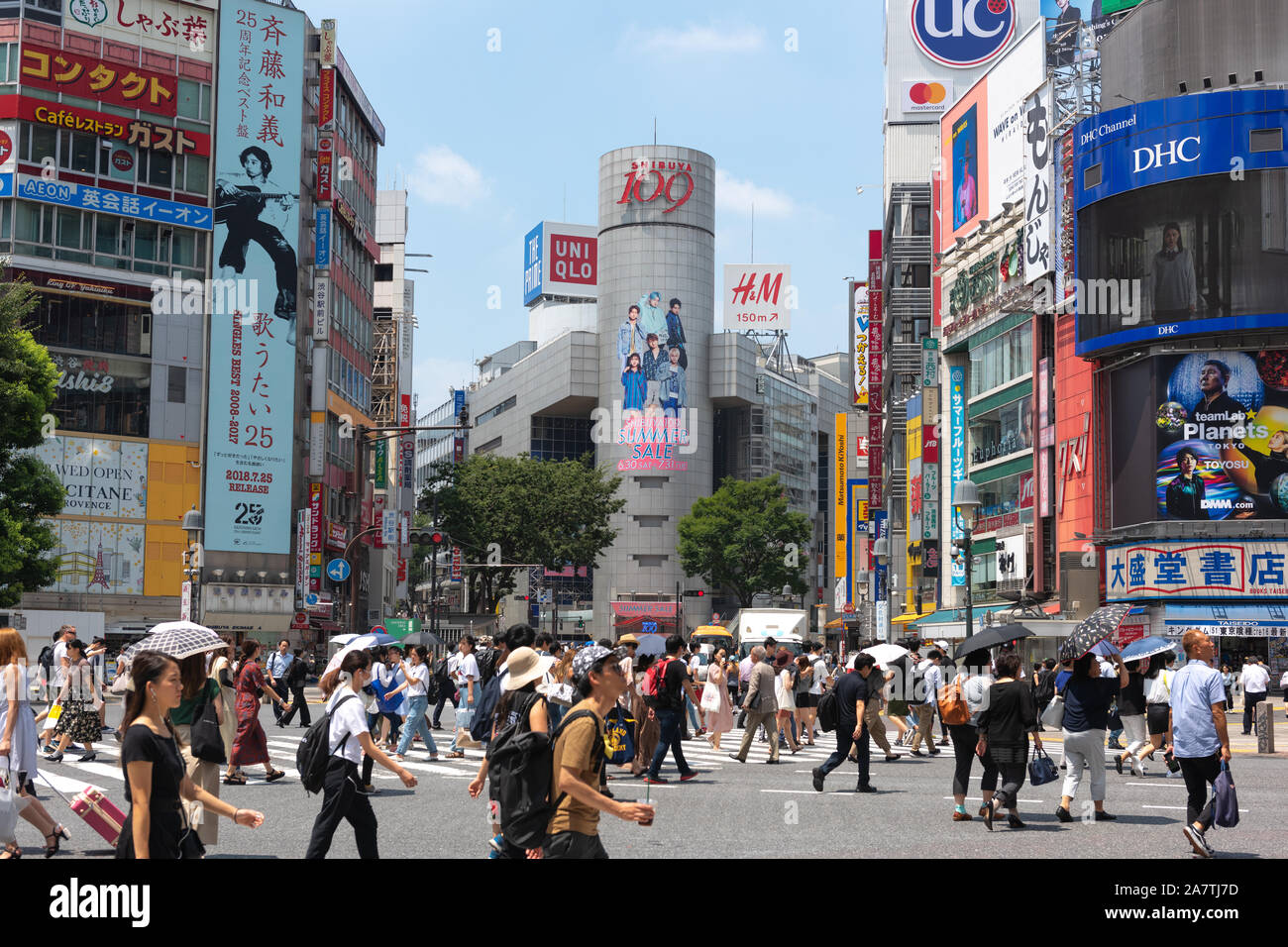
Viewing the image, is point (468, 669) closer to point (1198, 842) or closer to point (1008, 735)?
point (1008, 735)

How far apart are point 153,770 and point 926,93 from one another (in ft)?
299

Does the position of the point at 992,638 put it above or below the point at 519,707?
above

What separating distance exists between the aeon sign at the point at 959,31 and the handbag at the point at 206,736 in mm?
85837

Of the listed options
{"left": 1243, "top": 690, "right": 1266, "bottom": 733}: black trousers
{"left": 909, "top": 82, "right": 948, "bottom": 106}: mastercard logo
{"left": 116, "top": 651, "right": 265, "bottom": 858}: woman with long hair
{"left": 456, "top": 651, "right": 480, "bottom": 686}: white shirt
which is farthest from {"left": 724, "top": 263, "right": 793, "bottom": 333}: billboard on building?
{"left": 116, "top": 651, "right": 265, "bottom": 858}: woman with long hair

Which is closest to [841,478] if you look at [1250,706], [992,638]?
[1250,706]

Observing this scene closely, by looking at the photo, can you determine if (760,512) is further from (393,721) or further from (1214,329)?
(393,721)

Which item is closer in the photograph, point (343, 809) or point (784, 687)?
point (343, 809)

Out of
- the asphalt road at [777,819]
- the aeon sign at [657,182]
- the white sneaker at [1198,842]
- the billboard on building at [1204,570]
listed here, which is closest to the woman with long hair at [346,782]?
the asphalt road at [777,819]

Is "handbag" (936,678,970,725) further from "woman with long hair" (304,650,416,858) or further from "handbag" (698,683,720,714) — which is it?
"handbag" (698,683,720,714)

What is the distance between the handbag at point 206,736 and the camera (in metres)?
12.6

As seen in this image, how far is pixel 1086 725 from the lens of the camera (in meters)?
15.2

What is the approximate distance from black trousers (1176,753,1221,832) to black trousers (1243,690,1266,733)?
20.0m

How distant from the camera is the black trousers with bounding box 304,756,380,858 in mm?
9578

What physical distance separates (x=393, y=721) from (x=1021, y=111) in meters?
44.4
